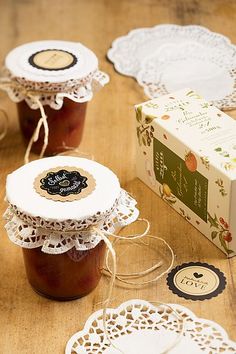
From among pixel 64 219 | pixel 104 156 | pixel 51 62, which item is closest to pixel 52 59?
pixel 51 62

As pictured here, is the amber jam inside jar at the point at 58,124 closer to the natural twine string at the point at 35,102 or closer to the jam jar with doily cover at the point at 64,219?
the natural twine string at the point at 35,102

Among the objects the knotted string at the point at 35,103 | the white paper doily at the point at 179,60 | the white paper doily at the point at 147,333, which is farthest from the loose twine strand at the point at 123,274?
the white paper doily at the point at 179,60

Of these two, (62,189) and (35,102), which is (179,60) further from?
(62,189)

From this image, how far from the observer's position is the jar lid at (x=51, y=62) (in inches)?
58.7

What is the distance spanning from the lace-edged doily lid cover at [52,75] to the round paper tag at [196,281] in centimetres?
35

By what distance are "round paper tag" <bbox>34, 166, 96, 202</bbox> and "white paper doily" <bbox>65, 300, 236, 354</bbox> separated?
0.17 meters

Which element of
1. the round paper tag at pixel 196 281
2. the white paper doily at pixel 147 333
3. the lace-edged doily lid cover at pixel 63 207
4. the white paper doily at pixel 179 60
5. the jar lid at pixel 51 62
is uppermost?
the jar lid at pixel 51 62

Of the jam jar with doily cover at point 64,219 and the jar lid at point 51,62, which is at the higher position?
the jar lid at point 51,62

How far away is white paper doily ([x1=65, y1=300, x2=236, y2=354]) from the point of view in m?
1.19

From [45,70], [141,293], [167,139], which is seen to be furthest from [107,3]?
[141,293]

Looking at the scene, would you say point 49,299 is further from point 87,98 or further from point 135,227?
point 87,98

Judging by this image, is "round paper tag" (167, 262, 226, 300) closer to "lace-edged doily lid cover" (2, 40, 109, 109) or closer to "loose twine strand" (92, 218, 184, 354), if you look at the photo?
"loose twine strand" (92, 218, 184, 354)

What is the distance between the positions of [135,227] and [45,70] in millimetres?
304

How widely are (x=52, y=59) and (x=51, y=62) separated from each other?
0.5 inches
